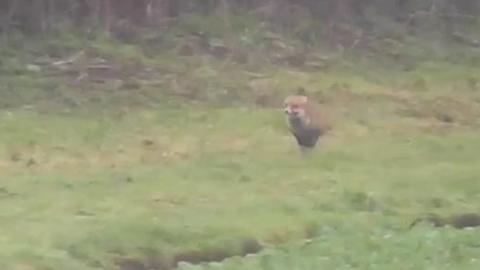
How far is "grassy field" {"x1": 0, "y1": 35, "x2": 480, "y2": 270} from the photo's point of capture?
618 inches

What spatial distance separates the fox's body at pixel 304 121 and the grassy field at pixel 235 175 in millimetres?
336

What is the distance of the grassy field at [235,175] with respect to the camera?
15695 mm

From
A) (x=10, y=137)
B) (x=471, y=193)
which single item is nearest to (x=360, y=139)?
(x=471, y=193)

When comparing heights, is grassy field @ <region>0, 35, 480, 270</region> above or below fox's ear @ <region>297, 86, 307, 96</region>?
above

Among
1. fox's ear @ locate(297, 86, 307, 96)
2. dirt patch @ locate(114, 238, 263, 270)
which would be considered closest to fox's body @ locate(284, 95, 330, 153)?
dirt patch @ locate(114, 238, 263, 270)

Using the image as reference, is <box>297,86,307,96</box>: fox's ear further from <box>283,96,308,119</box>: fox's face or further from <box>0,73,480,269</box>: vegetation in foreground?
<box>283,96,308,119</box>: fox's face

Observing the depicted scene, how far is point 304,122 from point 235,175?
105 cm

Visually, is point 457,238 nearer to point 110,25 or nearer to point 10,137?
point 10,137

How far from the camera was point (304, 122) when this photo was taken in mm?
19438

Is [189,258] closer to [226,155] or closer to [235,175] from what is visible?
[235,175]

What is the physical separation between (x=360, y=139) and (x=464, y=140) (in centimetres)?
137

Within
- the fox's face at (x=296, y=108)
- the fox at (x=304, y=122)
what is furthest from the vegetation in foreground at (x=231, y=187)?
the fox's face at (x=296, y=108)

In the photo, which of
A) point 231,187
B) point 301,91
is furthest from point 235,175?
point 301,91

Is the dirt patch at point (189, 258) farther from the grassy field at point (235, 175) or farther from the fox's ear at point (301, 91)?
the fox's ear at point (301, 91)
